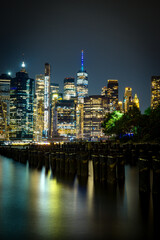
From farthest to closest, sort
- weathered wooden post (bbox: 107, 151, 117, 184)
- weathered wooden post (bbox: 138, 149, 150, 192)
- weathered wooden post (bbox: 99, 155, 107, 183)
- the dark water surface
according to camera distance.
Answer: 1. weathered wooden post (bbox: 99, 155, 107, 183)
2. weathered wooden post (bbox: 107, 151, 117, 184)
3. weathered wooden post (bbox: 138, 149, 150, 192)
4. the dark water surface

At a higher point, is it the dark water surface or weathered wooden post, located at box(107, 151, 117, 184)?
weathered wooden post, located at box(107, 151, 117, 184)

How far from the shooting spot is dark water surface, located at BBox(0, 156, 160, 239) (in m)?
9.46

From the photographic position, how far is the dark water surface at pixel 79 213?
946cm

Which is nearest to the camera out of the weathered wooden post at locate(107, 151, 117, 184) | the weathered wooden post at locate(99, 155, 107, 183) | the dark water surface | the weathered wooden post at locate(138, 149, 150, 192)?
the dark water surface

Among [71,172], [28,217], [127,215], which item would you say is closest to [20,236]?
[28,217]

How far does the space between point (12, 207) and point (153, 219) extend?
18.2ft

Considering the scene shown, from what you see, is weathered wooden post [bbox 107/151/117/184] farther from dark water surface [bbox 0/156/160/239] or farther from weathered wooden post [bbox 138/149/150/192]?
weathered wooden post [bbox 138/149/150/192]

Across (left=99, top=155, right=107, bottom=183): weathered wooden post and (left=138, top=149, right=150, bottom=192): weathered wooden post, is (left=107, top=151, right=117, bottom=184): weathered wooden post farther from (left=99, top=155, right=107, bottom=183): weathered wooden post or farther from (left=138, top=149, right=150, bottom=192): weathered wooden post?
(left=138, top=149, right=150, bottom=192): weathered wooden post

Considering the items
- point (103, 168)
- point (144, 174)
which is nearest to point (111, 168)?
point (103, 168)

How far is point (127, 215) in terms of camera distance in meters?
11.6

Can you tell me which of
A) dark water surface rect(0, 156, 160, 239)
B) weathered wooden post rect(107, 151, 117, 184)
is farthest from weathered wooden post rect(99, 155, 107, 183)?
dark water surface rect(0, 156, 160, 239)

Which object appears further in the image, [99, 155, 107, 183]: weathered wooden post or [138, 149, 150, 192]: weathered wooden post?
[99, 155, 107, 183]: weathered wooden post

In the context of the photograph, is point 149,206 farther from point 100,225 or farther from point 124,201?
point 100,225

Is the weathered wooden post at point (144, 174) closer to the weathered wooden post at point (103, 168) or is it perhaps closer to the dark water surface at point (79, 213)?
the dark water surface at point (79, 213)
